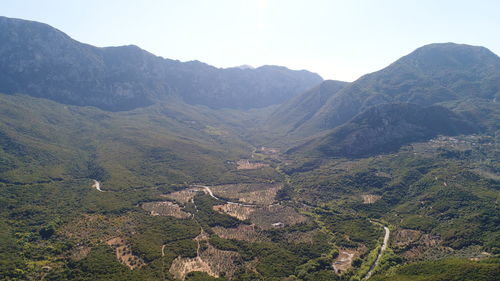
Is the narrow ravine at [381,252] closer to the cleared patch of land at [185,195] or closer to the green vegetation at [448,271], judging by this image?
the green vegetation at [448,271]

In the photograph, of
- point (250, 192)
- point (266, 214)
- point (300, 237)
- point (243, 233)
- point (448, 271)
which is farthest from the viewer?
point (250, 192)

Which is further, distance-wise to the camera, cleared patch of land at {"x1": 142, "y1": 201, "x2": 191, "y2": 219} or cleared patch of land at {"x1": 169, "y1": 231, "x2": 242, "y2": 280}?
cleared patch of land at {"x1": 142, "y1": 201, "x2": 191, "y2": 219}

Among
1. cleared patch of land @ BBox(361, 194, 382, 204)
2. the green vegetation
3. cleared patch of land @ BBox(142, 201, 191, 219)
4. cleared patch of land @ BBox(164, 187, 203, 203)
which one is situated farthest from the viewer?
cleared patch of land @ BBox(164, 187, 203, 203)

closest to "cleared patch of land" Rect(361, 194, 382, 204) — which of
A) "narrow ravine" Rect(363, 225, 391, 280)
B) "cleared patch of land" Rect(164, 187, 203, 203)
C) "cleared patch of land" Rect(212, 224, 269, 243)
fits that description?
"narrow ravine" Rect(363, 225, 391, 280)

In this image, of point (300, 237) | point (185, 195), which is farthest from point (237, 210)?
point (300, 237)

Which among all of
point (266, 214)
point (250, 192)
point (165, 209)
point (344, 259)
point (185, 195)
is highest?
point (344, 259)

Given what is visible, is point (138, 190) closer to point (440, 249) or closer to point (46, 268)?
point (46, 268)

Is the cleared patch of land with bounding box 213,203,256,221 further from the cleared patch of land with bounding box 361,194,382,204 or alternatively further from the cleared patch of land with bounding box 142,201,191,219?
the cleared patch of land with bounding box 361,194,382,204

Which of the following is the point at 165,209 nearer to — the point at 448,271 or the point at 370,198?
the point at 370,198

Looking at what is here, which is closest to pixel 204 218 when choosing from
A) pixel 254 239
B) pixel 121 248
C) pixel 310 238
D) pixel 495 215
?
pixel 254 239

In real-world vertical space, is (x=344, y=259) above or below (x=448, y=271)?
below
